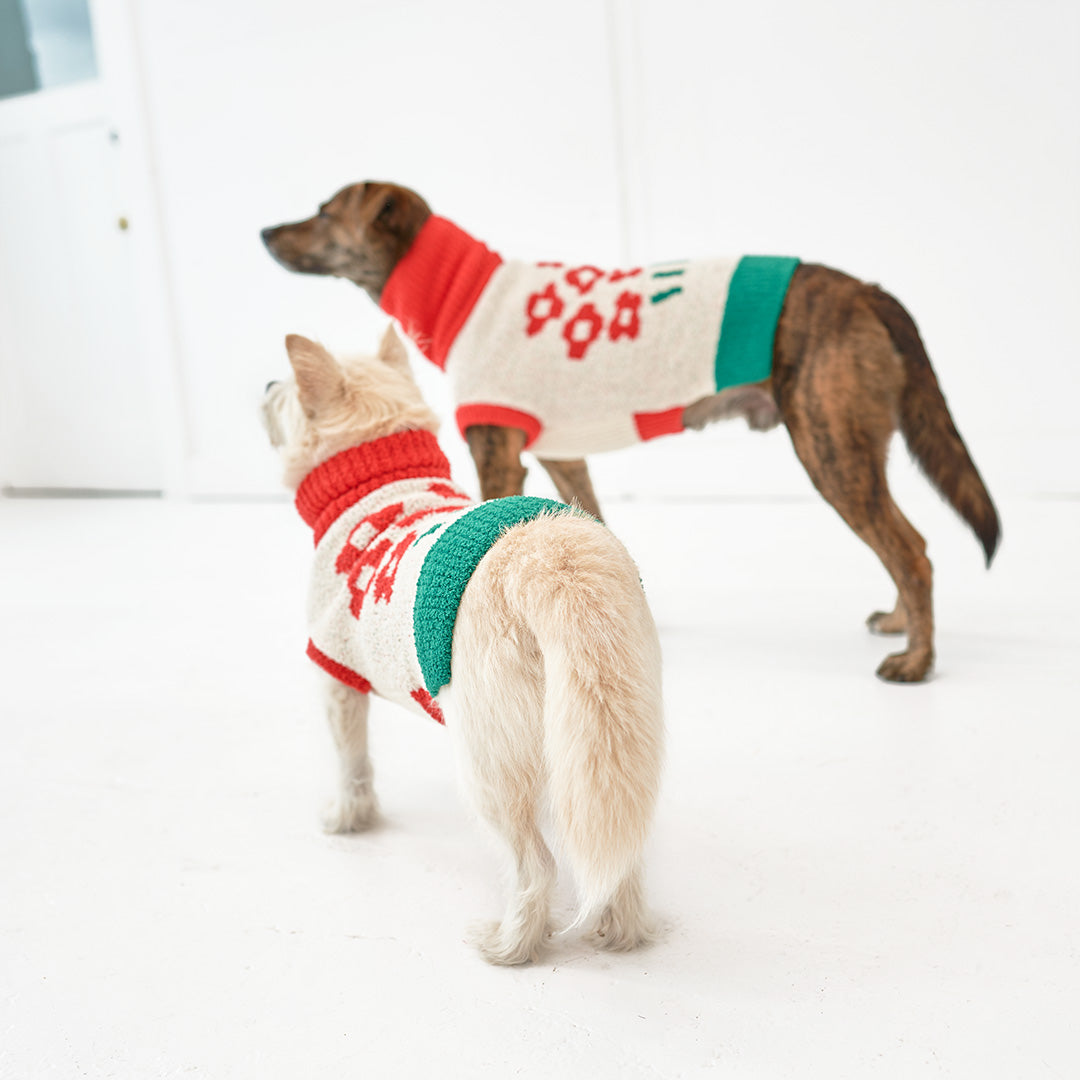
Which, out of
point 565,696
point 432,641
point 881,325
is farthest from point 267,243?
point 565,696

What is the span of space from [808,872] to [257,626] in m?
1.79

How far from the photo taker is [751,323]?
2127 millimetres

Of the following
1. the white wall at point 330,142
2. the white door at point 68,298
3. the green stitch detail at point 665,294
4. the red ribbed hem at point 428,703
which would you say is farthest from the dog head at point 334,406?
the white door at point 68,298

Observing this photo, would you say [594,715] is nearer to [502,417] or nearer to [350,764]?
[350,764]

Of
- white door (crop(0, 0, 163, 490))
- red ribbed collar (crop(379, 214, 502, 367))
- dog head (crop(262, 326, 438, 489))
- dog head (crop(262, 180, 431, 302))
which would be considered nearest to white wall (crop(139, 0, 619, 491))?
white door (crop(0, 0, 163, 490))

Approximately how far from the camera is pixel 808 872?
1364mm

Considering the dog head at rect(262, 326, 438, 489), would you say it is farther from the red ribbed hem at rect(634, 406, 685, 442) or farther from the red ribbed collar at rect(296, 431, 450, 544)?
the red ribbed hem at rect(634, 406, 685, 442)

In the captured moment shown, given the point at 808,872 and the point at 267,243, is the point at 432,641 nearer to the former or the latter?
the point at 808,872

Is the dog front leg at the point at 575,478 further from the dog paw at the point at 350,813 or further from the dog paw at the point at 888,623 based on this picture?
the dog paw at the point at 350,813

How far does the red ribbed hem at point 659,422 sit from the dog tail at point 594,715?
121 cm

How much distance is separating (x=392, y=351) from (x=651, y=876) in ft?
2.84

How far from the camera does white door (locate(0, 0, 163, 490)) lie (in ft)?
16.8

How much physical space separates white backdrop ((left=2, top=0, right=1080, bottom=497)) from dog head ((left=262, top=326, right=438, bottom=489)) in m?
1.46

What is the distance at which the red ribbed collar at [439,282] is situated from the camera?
2.30 meters
